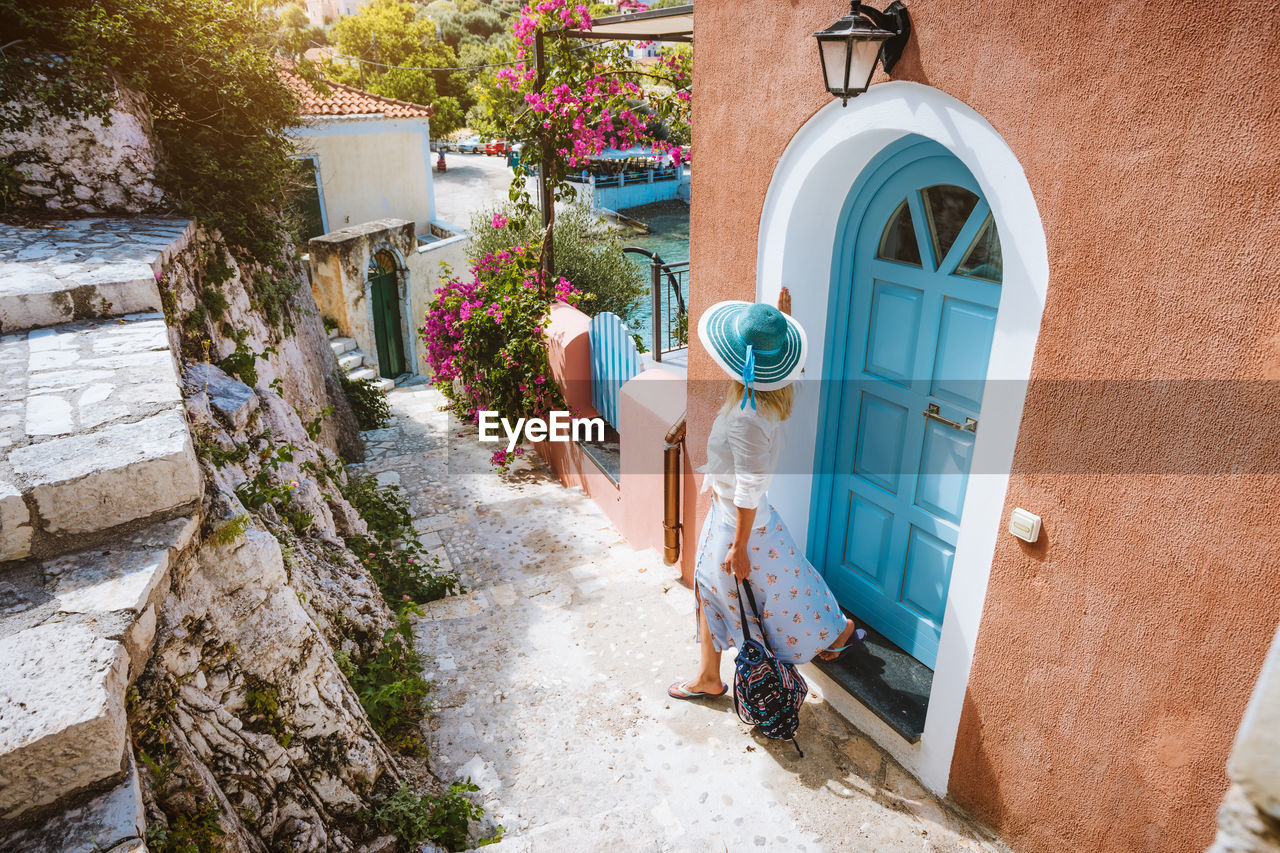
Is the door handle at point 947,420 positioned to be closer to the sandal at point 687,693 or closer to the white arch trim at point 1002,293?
the white arch trim at point 1002,293

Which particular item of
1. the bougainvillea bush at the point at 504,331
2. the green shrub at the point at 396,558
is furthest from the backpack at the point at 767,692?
the bougainvillea bush at the point at 504,331

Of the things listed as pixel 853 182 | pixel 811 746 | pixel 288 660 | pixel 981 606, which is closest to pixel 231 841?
pixel 288 660

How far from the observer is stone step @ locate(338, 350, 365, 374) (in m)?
12.4

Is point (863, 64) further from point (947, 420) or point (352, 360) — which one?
point (352, 360)

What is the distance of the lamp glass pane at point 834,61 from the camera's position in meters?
2.55

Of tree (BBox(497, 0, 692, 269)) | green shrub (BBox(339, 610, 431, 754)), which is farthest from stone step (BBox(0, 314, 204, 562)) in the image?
tree (BBox(497, 0, 692, 269))

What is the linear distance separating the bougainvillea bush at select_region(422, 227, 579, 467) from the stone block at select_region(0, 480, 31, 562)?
16.5 ft

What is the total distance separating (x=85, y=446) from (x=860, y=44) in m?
2.76

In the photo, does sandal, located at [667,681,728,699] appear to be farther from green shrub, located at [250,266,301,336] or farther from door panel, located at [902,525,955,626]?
green shrub, located at [250,266,301,336]

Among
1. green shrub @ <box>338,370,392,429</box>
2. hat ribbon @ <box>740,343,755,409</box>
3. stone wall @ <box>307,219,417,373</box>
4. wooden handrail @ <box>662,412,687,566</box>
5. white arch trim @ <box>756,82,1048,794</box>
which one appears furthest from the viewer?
stone wall @ <box>307,219,417,373</box>

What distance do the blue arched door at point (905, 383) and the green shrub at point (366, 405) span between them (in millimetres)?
6874

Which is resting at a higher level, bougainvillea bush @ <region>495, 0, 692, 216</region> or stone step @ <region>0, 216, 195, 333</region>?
bougainvillea bush @ <region>495, 0, 692, 216</region>

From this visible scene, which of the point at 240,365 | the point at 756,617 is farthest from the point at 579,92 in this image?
the point at 756,617

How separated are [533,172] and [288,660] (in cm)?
589
